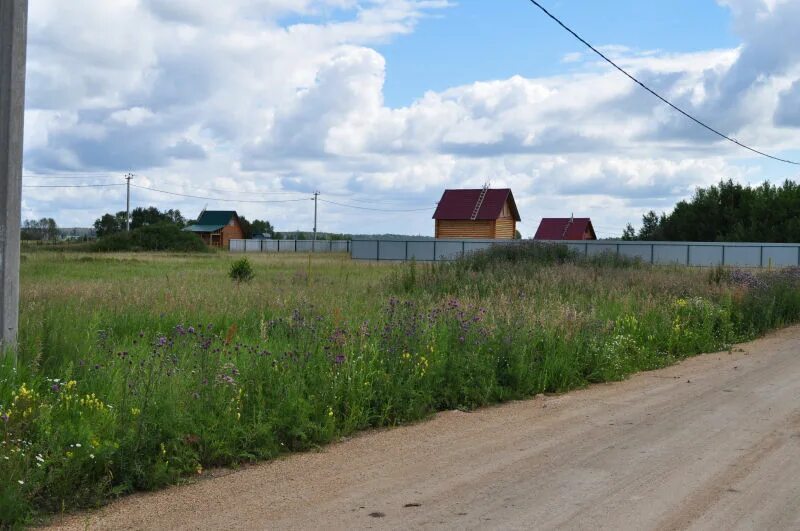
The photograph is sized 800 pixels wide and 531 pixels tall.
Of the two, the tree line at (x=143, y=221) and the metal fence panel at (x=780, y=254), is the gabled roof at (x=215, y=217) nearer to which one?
the tree line at (x=143, y=221)

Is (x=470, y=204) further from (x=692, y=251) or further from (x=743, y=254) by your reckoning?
(x=743, y=254)

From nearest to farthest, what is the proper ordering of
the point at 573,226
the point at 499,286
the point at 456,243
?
the point at 499,286 → the point at 456,243 → the point at 573,226

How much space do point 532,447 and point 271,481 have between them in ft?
7.85

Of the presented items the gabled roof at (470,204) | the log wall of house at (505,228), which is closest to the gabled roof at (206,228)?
the gabled roof at (470,204)

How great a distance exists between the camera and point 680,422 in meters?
8.30

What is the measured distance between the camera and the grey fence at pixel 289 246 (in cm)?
9438


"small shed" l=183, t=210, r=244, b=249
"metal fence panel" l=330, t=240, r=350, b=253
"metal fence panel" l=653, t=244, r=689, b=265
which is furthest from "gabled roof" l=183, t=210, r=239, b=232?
"metal fence panel" l=653, t=244, r=689, b=265

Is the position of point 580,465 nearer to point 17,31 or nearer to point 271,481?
point 271,481

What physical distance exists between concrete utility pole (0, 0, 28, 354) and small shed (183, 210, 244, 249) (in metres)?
93.4

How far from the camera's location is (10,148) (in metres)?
7.44

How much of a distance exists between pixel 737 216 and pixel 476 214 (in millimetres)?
24178

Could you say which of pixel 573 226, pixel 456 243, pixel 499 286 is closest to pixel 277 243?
pixel 573 226

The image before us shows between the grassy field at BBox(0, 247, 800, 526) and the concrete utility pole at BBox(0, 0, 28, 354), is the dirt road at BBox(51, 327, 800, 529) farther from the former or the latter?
the concrete utility pole at BBox(0, 0, 28, 354)

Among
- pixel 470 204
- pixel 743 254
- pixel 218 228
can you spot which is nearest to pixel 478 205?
pixel 470 204
